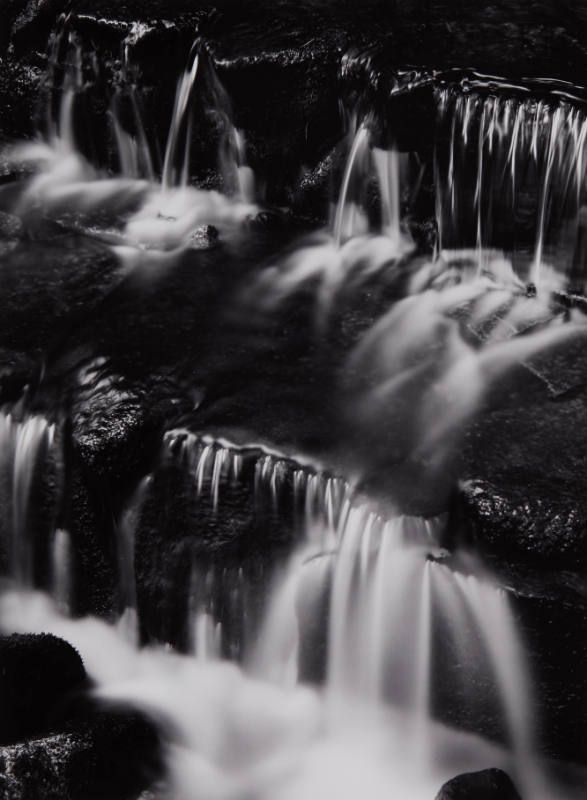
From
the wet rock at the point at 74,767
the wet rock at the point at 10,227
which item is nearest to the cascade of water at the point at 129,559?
the wet rock at the point at 74,767

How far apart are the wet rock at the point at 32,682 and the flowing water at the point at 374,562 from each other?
0.30 meters

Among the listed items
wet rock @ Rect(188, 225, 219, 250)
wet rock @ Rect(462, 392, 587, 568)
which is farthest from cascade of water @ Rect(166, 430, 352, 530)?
wet rock @ Rect(188, 225, 219, 250)

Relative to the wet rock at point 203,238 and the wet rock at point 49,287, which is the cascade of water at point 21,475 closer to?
the wet rock at point 49,287

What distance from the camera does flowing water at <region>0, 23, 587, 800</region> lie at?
5.38 m

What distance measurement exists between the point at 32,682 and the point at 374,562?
1862 millimetres

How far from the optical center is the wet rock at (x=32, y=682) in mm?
5453

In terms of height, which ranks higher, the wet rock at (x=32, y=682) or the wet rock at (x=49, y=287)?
the wet rock at (x=49, y=287)

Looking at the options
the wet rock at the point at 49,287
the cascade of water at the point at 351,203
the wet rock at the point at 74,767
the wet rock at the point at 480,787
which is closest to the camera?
the wet rock at the point at 480,787

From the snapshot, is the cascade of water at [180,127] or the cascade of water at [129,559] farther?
the cascade of water at [180,127]

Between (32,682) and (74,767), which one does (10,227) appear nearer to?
(32,682)

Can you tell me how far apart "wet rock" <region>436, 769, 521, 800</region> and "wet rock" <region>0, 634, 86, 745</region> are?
2.01m

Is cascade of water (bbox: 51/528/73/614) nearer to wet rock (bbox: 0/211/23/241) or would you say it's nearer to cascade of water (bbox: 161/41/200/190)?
wet rock (bbox: 0/211/23/241)

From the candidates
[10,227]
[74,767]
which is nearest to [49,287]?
[10,227]

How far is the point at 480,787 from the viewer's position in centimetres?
484
